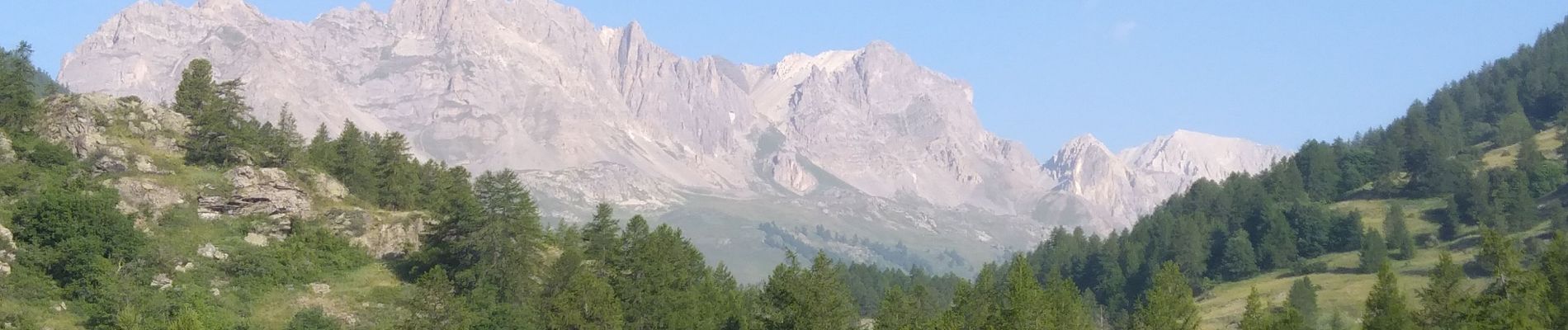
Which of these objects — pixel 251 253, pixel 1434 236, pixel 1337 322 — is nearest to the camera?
pixel 251 253

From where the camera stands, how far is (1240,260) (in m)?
196

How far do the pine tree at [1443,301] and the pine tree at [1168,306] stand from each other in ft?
54.8

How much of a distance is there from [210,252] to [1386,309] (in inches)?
3355

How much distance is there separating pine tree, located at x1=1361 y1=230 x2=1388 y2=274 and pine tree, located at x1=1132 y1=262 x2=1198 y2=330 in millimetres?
76638

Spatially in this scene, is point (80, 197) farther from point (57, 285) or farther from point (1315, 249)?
point (1315, 249)

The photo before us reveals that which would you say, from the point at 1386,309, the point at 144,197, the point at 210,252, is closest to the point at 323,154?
the point at 144,197

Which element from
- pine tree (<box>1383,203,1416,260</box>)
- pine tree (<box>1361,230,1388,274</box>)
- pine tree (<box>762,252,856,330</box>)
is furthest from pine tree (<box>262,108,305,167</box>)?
pine tree (<box>1383,203,1416,260</box>)

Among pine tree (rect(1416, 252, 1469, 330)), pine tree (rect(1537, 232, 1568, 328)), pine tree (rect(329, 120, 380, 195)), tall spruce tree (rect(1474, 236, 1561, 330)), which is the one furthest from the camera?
pine tree (rect(329, 120, 380, 195))

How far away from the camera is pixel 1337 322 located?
128 metres

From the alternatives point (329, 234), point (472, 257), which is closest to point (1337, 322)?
point (472, 257)

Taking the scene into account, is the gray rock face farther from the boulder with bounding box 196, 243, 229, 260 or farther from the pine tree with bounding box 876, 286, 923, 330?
the pine tree with bounding box 876, 286, 923, 330

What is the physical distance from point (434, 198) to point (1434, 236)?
14179cm

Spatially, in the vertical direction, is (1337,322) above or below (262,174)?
below

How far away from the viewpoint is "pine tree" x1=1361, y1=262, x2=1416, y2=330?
93.2m
